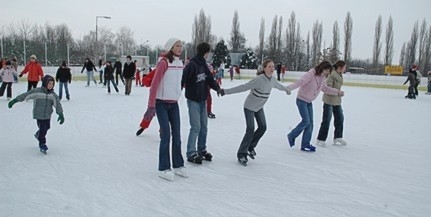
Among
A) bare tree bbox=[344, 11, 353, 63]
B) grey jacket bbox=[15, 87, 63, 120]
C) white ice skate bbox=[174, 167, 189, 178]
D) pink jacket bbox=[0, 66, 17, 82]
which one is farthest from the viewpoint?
bare tree bbox=[344, 11, 353, 63]

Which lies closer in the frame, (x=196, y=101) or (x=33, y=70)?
(x=196, y=101)

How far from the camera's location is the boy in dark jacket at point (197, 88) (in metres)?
4.60

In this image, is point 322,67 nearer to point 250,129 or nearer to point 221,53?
point 250,129

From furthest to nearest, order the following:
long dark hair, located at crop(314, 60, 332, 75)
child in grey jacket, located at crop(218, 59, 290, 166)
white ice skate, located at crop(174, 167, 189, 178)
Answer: long dark hair, located at crop(314, 60, 332, 75), child in grey jacket, located at crop(218, 59, 290, 166), white ice skate, located at crop(174, 167, 189, 178)

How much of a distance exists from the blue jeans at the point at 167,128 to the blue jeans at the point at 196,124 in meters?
0.53

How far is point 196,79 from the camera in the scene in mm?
4609

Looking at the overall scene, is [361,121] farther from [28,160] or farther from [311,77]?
[28,160]

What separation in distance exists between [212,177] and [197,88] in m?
1.13

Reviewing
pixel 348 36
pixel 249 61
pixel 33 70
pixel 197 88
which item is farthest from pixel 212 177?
pixel 249 61

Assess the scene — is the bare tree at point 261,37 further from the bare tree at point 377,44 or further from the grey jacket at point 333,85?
the grey jacket at point 333,85

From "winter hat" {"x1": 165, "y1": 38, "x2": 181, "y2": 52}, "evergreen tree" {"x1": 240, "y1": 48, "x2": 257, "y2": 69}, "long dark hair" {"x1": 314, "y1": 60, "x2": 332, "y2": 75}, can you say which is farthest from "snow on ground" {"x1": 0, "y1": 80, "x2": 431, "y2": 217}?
"evergreen tree" {"x1": 240, "y1": 48, "x2": 257, "y2": 69}

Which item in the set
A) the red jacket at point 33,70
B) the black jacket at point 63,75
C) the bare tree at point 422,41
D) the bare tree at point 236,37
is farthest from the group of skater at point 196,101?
the bare tree at point 236,37

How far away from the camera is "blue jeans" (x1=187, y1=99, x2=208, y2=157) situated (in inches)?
185

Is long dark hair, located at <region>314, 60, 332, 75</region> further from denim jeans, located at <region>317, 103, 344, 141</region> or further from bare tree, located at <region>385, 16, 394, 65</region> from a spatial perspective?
bare tree, located at <region>385, 16, 394, 65</region>
